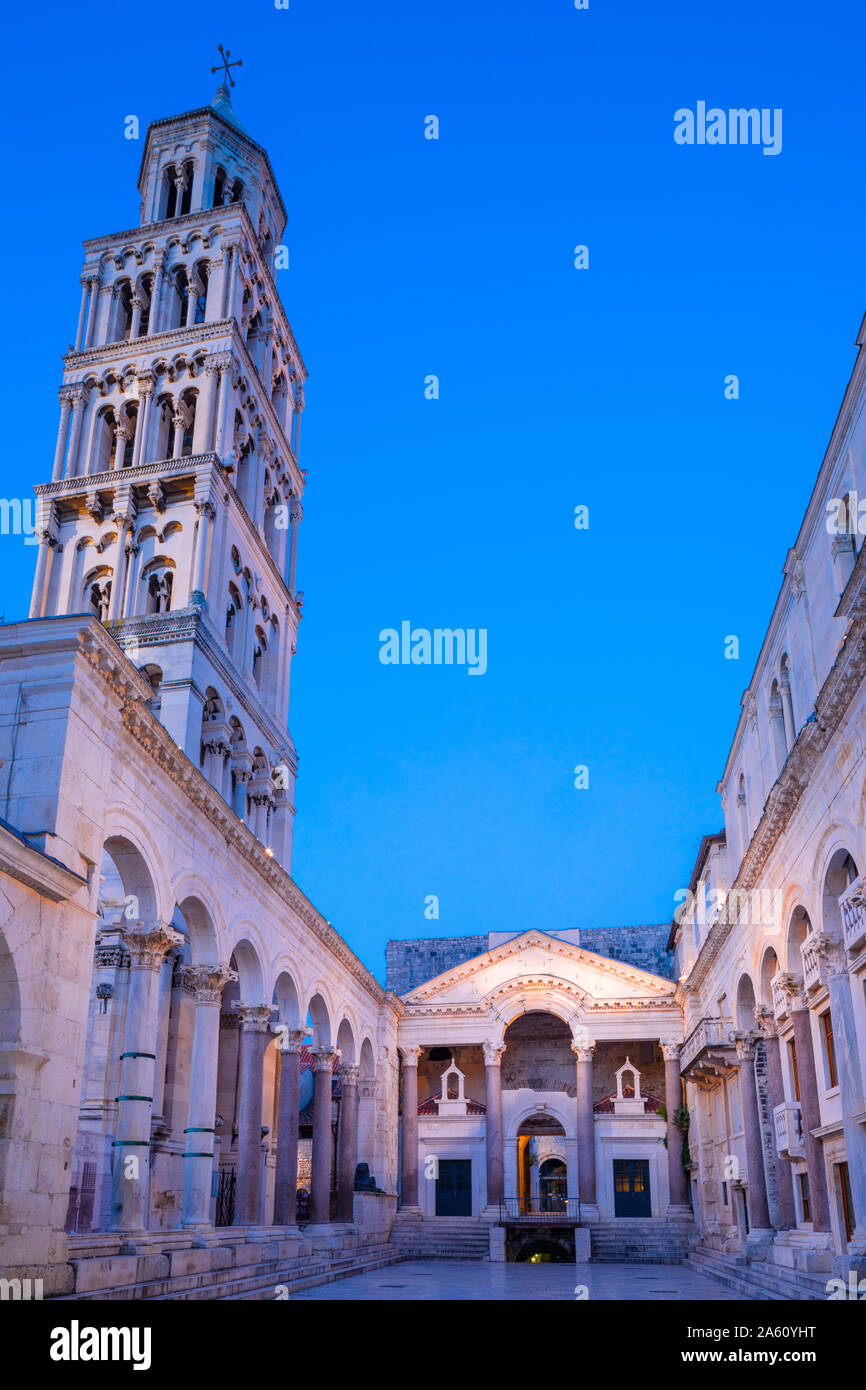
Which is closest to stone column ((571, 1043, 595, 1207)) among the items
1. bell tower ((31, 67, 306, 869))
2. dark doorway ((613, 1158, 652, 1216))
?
dark doorway ((613, 1158, 652, 1216))

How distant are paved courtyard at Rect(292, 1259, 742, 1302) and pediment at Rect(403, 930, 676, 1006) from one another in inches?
424

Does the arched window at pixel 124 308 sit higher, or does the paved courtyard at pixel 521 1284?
the arched window at pixel 124 308

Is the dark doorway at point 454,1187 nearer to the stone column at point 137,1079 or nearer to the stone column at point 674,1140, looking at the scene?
the stone column at point 674,1140

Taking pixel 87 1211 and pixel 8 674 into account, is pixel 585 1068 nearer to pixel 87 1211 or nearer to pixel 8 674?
pixel 87 1211

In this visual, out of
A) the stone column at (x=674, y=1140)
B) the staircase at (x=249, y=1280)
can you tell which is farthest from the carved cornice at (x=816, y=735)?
the stone column at (x=674, y=1140)

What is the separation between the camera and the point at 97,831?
1686 cm

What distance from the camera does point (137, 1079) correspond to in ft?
59.7

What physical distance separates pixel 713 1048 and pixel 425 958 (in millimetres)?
29873

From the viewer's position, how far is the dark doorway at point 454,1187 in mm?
44156

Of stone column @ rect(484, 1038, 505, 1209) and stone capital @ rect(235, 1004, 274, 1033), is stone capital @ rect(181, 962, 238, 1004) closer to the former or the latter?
stone capital @ rect(235, 1004, 274, 1033)

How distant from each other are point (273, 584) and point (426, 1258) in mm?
23678

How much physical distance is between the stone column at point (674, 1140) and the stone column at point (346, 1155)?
39.5 feet

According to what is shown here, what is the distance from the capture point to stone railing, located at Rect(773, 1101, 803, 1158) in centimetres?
2256
